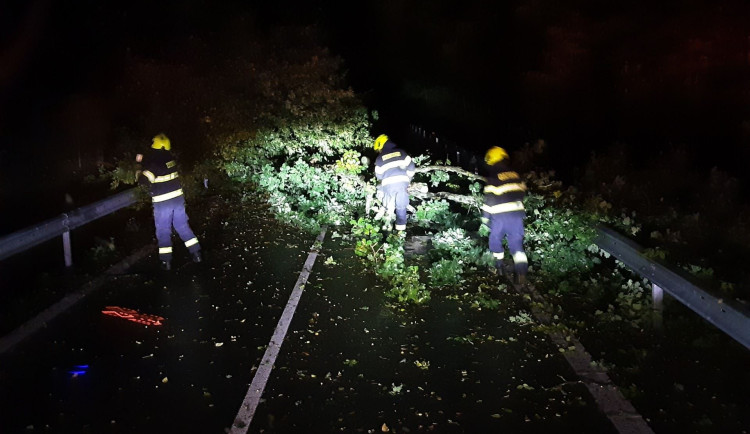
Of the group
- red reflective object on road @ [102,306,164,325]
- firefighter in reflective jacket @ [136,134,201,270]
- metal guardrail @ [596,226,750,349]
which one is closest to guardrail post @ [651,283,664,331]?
metal guardrail @ [596,226,750,349]

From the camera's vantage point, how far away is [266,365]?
5.43 metres

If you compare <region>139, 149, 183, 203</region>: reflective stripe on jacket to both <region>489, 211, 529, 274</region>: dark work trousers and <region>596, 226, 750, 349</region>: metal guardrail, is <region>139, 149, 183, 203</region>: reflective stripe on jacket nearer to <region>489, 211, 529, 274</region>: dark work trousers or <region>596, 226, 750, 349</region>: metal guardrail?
<region>489, 211, 529, 274</region>: dark work trousers

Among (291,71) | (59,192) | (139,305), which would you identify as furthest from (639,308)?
(59,192)

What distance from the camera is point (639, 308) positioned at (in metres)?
6.42

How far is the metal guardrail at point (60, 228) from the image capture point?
691 centimetres

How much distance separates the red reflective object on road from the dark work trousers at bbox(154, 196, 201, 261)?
1.57 metres

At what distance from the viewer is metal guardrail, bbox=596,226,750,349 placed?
4.64 metres

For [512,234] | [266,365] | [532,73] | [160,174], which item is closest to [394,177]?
[512,234]

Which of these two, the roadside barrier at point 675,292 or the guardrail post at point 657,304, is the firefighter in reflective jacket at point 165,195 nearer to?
the roadside barrier at point 675,292

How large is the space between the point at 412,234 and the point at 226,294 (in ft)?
13.6

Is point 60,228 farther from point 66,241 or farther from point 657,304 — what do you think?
point 657,304

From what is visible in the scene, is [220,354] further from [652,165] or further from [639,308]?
[652,165]

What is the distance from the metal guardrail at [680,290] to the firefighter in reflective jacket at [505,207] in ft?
3.19

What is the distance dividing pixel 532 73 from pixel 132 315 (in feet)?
66.0
